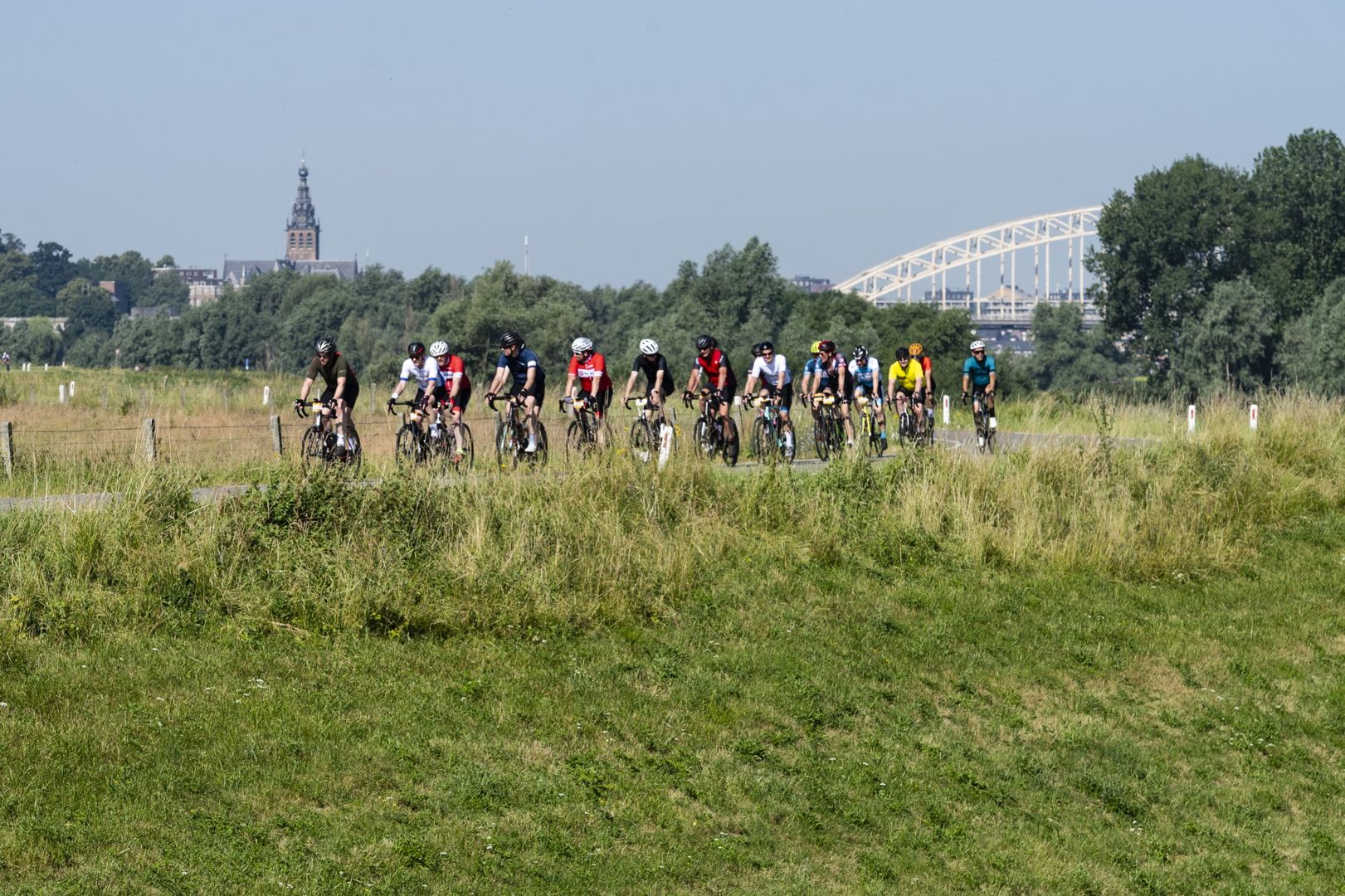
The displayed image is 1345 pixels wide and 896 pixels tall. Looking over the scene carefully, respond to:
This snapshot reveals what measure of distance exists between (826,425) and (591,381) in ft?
16.1

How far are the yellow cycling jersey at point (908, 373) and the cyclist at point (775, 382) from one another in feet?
10.6

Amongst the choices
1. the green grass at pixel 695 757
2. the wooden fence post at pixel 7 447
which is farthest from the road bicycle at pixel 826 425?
the wooden fence post at pixel 7 447

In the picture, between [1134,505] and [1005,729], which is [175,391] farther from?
[1005,729]

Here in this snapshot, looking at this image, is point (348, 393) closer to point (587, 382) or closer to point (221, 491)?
point (587, 382)

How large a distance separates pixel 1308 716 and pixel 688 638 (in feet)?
16.9

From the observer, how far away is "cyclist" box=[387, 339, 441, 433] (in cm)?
1973

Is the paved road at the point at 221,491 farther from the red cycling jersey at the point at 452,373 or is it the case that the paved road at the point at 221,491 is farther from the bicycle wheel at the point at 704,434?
the red cycling jersey at the point at 452,373

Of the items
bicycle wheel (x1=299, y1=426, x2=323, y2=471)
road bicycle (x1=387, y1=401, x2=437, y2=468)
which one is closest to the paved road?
bicycle wheel (x1=299, y1=426, x2=323, y2=471)

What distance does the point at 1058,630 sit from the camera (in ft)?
49.9

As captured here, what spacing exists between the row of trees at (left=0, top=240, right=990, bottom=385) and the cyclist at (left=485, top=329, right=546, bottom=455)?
204 feet

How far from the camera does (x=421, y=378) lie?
66.8 feet

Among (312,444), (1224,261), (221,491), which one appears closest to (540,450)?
(312,444)

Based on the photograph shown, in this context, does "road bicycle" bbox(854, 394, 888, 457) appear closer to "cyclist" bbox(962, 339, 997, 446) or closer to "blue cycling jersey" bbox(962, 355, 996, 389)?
"cyclist" bbox(962, 339, 997, 446)

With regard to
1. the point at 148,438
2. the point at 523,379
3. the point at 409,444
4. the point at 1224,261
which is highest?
the point at 1224,261
